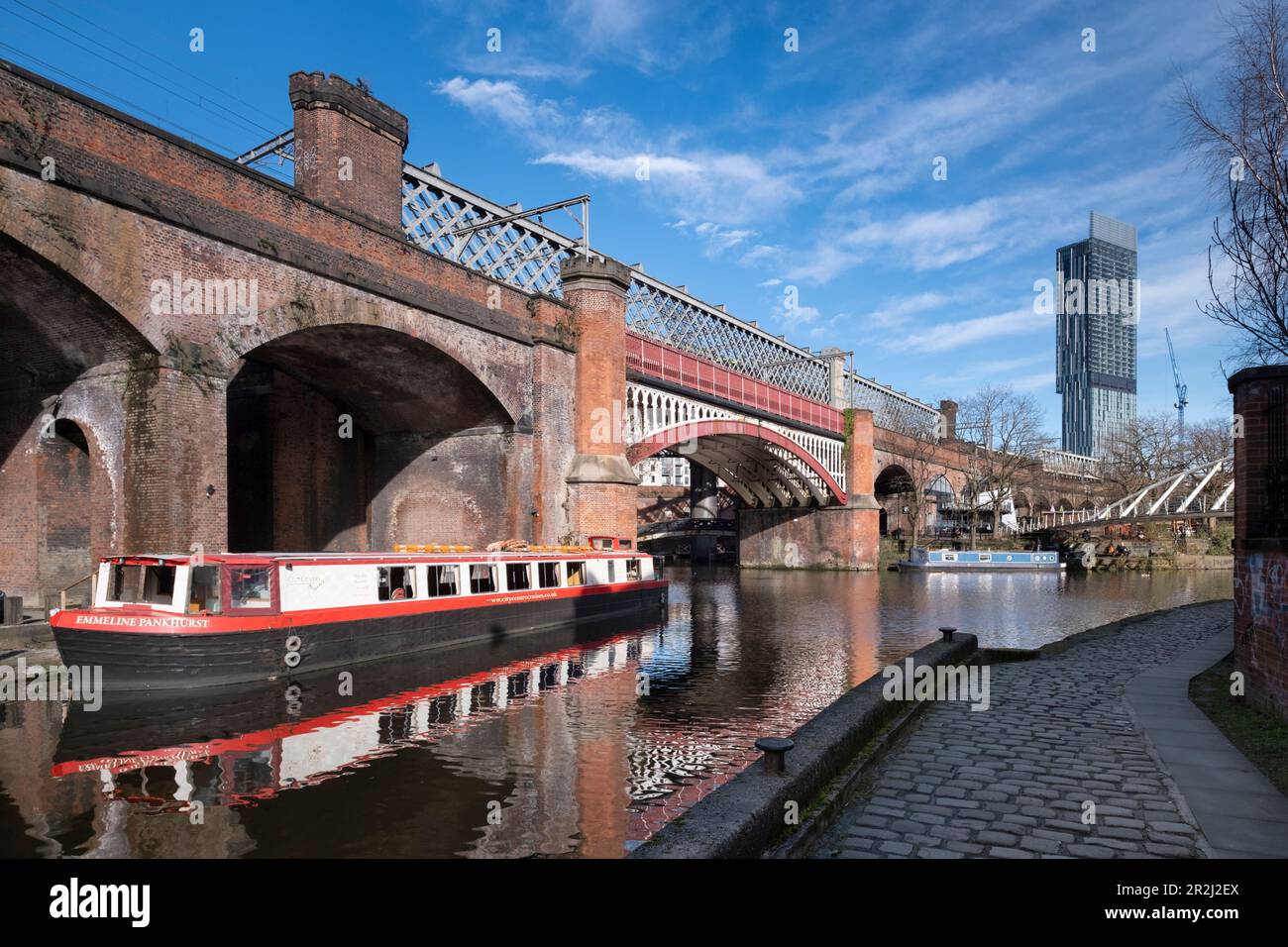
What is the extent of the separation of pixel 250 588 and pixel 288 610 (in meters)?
0.73

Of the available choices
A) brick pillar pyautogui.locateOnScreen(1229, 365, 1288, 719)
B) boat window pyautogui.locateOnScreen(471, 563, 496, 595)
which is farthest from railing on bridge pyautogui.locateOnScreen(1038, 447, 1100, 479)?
brick pillar pyautogui.locateOnScreen(1229, 365, 1288, 719)

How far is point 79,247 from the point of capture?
39.9ft

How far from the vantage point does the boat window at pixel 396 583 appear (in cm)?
1570

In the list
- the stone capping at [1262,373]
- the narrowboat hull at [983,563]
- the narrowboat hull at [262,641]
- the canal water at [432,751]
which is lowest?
the narrowboat hull at [983,563]

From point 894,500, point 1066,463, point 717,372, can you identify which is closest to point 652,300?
point 717,372

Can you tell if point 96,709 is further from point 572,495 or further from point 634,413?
point 634,413

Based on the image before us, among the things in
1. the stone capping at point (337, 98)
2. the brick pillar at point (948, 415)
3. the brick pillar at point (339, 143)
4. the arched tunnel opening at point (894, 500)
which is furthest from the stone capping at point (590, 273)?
the brick pillar at point (948, 415)

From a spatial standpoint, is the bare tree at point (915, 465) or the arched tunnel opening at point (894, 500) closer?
the bare tree at point (915, 465)

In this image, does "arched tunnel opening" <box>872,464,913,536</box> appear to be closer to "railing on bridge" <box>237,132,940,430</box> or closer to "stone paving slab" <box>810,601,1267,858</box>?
"railing on bridge" <box>237,132,940,430</box>

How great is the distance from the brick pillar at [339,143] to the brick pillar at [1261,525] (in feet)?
53.9

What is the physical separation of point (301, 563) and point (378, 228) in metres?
8.12

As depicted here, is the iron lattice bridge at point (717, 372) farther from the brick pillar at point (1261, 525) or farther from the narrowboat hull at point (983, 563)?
the brick pillar at point (1261, 525)

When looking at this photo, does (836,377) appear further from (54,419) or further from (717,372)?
(54,419)

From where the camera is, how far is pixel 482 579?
1791 cm
